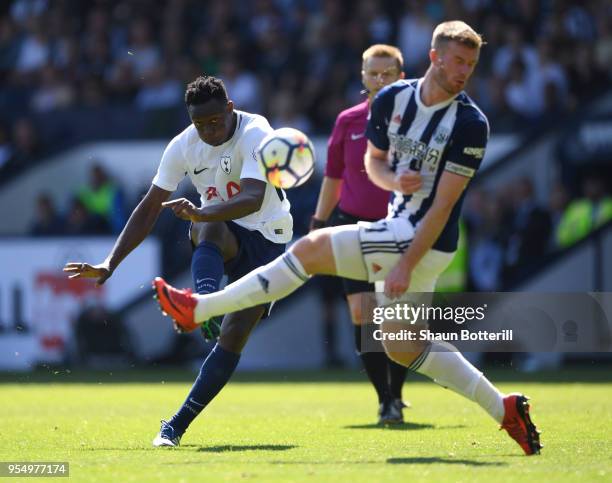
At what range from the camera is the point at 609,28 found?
17.7 metres

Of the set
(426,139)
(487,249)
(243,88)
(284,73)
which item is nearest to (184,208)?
(426,139)

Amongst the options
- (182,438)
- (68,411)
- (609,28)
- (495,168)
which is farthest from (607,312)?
(182,438)

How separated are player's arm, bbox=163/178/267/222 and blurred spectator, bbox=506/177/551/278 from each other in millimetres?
8604

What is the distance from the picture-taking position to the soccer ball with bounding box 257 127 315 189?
24.4 feet

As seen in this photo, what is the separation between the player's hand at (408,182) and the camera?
23.1 ft

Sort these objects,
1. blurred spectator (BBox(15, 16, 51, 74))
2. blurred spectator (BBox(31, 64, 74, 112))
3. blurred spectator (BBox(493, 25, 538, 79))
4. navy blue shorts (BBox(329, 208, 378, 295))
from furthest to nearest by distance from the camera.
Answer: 1. blurred spectator (BBox(15, 16, 51, 74))
2. blurred spectator (BBox(31, 64, 74, 112))
3. blurred spectator (BBox(493, 25, 538, 79))
4. navy blue shorts (BBox(329, 208, 378, 295))

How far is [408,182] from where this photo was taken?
705 cm

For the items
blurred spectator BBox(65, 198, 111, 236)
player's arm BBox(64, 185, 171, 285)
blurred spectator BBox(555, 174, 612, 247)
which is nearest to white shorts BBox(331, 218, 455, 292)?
player's arm BBox(64, 185, 171, 285)

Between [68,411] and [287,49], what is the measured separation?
9890mm

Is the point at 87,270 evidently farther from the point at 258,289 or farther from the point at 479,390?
the point at 479,390

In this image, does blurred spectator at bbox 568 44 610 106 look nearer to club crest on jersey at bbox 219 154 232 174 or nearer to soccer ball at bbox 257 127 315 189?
club crest on jersey at bbox 219 154 232 174

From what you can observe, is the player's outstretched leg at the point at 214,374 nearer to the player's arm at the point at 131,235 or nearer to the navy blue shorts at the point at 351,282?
the player's arm at the point at 131,235

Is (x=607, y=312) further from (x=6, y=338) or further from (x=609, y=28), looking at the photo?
(x=6, y=338)

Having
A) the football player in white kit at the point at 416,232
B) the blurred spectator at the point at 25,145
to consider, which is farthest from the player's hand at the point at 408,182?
the blurred spectator at the point at 25,145
